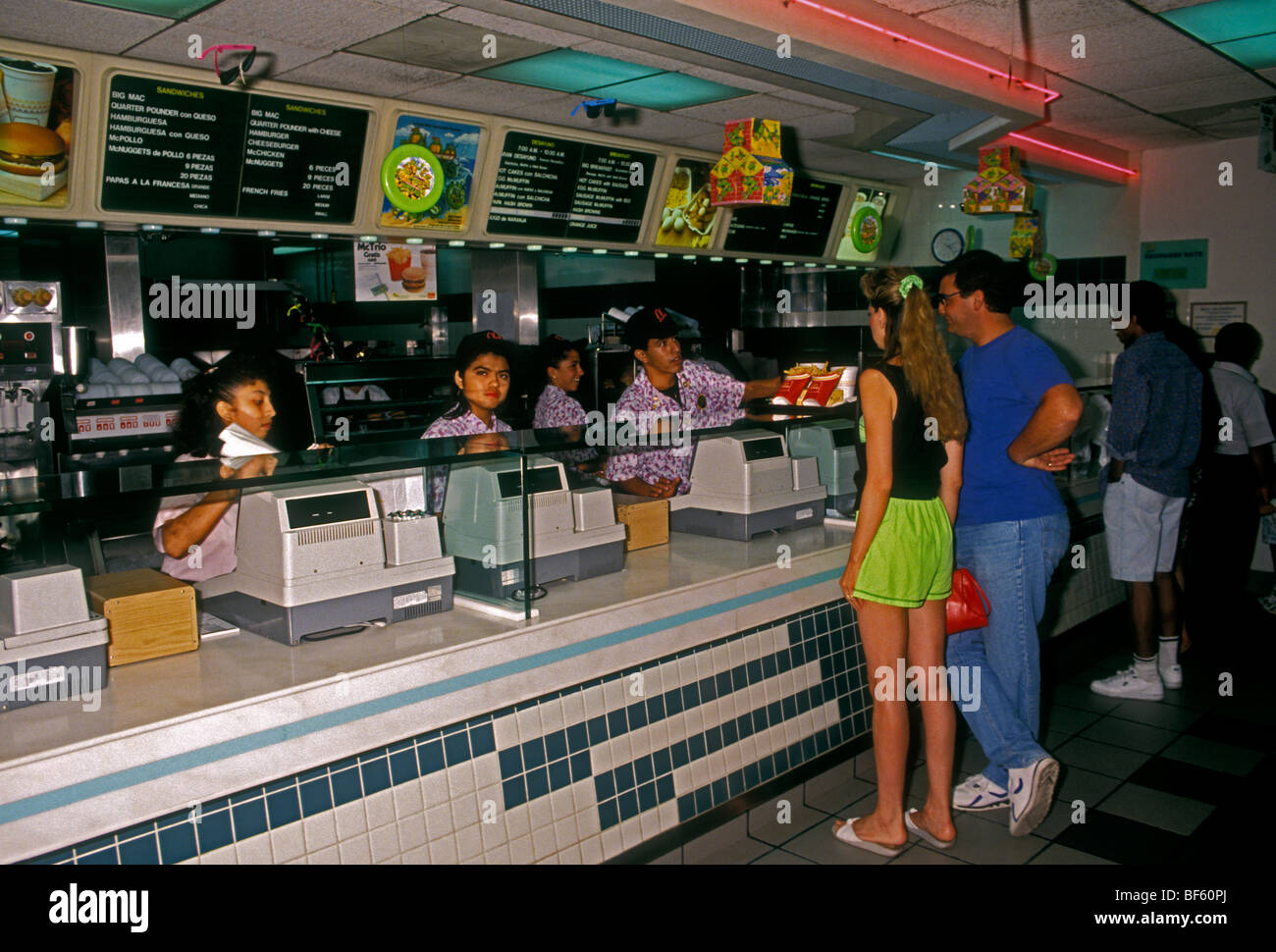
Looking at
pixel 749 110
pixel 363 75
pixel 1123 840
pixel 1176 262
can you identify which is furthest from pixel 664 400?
pixel 1176 262

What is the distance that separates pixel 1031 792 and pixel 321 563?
7.33 feet

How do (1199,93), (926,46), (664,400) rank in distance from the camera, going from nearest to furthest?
(926,46) < (664,400) < (1199,93)

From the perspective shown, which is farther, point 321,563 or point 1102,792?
point 1102,792

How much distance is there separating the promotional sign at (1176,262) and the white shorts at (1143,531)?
2723 mm

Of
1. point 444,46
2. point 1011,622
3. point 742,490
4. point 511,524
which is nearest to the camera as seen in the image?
point 511,524

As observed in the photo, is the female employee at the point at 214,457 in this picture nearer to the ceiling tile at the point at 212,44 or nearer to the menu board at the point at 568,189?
the ceiling tile at the point at 212,44

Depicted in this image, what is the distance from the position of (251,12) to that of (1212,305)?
5.89 meters

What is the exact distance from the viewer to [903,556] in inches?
111

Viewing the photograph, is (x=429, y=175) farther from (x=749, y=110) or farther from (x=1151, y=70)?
(x=1151, y=70)

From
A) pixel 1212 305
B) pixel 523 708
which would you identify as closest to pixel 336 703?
pixel 523 708
